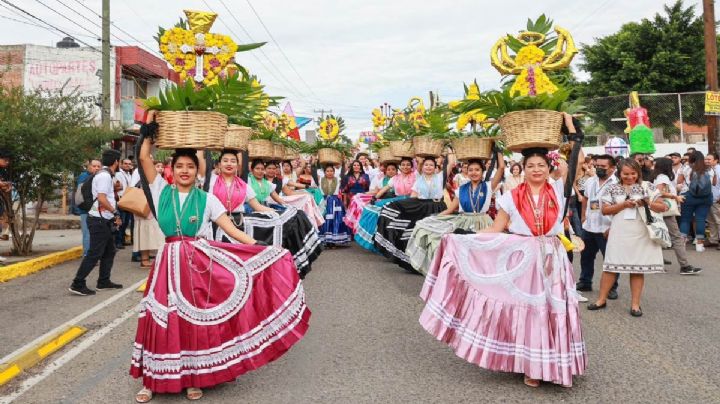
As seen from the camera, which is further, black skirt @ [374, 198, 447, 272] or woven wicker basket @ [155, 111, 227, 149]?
black skirt @ [374, 198, 447, 272]

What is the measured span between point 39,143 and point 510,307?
9840 mm

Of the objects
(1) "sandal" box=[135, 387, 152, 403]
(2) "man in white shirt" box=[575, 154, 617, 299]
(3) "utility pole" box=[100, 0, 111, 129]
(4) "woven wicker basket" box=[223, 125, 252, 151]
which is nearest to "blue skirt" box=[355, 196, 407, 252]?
(2) "man in white shirt" box=[575, 154, 617, 299]

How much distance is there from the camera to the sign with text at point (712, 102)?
54.6 feet

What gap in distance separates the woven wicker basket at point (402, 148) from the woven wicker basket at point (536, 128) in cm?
631

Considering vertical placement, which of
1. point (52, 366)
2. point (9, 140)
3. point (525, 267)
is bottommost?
point (52, 366)

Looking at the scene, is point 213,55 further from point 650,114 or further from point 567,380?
point 650,114

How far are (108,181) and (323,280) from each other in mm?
3329

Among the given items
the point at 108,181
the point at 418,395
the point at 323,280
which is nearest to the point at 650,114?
the point at 323,280

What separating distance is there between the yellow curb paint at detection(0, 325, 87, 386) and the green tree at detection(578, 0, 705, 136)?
31752mm

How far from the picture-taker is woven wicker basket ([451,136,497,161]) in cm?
761

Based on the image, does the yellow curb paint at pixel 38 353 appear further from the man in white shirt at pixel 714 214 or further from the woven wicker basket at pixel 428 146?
the man in white shirt at pixel 714 214

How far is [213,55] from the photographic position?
271 inches

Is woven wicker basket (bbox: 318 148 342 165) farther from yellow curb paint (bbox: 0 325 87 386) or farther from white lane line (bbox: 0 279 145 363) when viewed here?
yellow curb paint (bbox: 0 325 87 386)

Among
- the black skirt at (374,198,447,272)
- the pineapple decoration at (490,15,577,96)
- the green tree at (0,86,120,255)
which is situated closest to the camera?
the pineapple decoration at (490,15,577,96)
